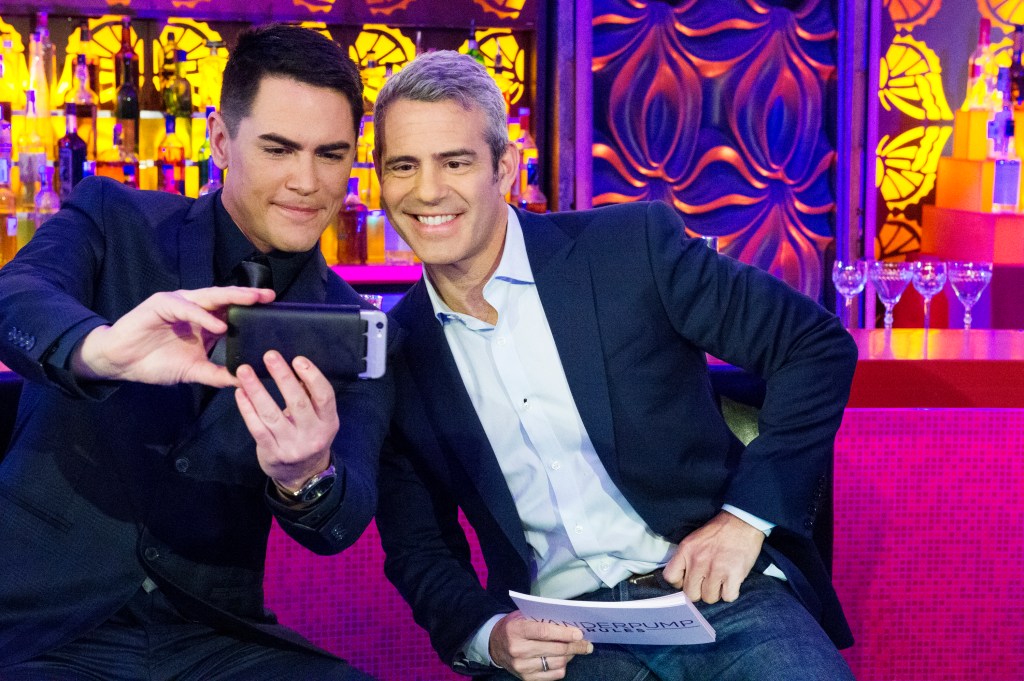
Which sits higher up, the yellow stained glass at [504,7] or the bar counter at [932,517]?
the yellow stained glass at [504,7]

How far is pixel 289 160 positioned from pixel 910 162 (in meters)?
3.71

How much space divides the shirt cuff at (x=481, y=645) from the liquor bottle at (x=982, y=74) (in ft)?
11.7

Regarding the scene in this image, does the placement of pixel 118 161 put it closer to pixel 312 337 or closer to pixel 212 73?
pixel 212 73

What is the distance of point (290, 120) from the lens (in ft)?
5.46

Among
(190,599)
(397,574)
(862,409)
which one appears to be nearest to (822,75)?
(862,409)

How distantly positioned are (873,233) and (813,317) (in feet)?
9.47

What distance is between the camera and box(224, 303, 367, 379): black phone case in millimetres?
1206

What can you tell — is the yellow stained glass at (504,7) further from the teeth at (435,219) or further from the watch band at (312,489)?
the watch band at (312,489)

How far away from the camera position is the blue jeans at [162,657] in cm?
147

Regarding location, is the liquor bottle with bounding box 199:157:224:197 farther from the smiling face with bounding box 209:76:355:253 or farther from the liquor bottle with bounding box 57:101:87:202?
Answer: the smiling face with bounding box 209:76:355:253

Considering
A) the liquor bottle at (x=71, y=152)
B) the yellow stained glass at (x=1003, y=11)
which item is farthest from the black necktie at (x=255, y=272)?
the yellow stained glass at (x=1003, y=11)

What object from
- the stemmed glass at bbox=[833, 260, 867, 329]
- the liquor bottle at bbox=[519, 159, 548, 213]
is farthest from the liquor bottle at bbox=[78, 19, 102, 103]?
the stemmed glass at bbox=[833, 260, 867, 329]

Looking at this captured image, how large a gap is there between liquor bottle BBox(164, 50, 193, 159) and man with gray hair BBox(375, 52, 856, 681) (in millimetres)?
2279

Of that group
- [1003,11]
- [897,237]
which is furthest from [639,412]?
[1003,11]
